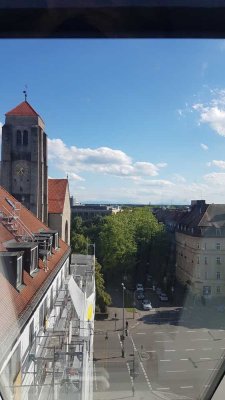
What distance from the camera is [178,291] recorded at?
46.6 inches

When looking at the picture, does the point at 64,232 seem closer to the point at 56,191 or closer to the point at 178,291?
the point at 56,191

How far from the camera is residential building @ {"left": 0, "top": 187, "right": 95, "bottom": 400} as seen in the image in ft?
3.68

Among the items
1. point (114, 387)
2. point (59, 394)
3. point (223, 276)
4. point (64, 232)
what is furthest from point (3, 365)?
point (223, 276)

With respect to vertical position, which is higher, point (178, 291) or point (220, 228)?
point (220, 228)

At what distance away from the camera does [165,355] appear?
3.91ft

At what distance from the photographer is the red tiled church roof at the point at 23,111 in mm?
1043

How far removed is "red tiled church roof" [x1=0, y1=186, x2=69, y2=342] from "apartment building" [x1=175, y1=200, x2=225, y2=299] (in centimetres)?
45

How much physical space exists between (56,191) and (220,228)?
0.52 meters

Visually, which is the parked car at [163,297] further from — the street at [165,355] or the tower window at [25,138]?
the tower window at [25,138]

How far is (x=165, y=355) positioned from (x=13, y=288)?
544 mm

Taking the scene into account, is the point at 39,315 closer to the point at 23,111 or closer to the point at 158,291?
the point at 158,291

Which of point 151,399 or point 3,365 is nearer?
point 3,365

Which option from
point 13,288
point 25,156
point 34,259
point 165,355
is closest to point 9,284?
point 13,288

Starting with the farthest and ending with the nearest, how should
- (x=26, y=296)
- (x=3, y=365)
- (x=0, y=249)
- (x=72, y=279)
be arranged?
(x=72, y=279)
(x=26, y=296)
(x=0, y=249)
(x=3, y=365)
